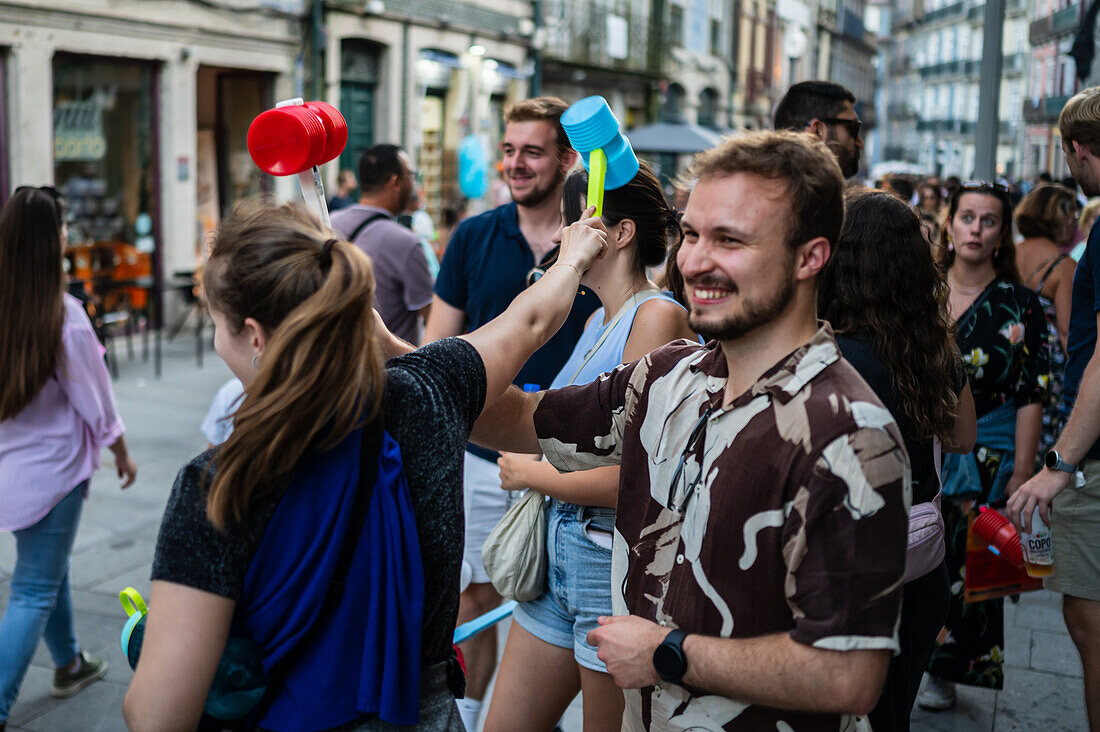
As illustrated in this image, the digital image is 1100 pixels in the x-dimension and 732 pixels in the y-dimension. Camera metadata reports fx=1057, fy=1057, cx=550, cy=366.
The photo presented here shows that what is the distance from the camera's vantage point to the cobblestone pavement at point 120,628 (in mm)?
3762

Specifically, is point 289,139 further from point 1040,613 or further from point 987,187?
point 1040,613

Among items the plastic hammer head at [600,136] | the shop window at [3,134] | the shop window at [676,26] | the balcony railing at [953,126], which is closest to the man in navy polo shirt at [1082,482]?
the plastic hammer head at [600,136]

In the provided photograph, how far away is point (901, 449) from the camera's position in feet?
5.19

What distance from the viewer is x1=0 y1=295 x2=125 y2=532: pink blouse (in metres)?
3.47

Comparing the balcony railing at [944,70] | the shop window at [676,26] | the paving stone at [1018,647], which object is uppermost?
the balcony railing at [944,70]

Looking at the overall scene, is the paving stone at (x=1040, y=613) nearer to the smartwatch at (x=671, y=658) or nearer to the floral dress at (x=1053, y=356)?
the floral dress at (x=1053, y=356)

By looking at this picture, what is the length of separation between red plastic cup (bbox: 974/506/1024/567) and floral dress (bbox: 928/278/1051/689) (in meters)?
0.27

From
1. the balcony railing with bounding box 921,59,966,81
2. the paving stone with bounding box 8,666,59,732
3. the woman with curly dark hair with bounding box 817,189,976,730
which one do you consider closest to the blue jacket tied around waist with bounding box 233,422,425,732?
the woman with curly dark hair with bounding box 817,189,976,730

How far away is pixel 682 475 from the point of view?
69.1 inches

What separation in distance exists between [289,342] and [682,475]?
67cm

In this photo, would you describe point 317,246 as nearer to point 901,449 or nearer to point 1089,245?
point 901,449

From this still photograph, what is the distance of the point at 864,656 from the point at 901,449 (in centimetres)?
31

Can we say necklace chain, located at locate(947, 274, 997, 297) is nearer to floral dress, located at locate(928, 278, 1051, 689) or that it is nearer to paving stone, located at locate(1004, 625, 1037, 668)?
floral dress, located at locate(928, 278, 1051, 689)

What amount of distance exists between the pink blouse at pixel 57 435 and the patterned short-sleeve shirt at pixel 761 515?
2.37 m
